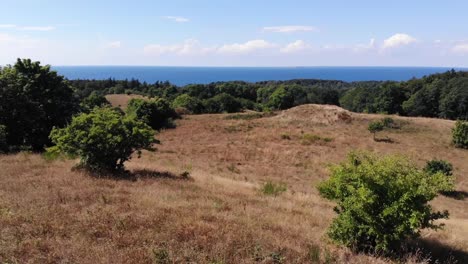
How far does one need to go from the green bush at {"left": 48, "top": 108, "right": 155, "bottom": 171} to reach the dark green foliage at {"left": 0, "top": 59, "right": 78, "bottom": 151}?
1027cm

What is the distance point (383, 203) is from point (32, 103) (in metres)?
24.7

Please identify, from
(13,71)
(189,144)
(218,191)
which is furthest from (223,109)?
(218,191)

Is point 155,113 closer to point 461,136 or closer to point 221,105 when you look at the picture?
point 221,105

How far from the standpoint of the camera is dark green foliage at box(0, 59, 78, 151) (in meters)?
25.1

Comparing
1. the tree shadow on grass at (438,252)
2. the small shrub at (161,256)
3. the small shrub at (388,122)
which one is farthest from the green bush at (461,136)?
the small shrub at (161,256)

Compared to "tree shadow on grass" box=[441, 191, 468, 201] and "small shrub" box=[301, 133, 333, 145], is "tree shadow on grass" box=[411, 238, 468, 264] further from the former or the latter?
"small shrub" box=[301, 133, 333, 145]

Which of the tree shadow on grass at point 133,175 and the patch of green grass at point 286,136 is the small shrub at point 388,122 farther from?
the tree shadow on grass at point 133,175

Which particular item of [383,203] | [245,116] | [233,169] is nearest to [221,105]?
[245,116]

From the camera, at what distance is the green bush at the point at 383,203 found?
844 centimetres

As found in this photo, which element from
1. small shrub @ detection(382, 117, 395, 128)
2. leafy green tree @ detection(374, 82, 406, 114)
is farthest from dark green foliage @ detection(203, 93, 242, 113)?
small shrub @ detection(382, 117, 395, 128)

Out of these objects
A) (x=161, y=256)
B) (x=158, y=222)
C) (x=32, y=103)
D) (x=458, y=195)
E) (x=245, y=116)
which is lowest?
(x=458, y=195)

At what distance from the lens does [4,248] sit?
6.44 m

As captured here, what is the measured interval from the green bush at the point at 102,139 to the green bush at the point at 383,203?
9.78 m

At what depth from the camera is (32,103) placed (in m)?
25.8
